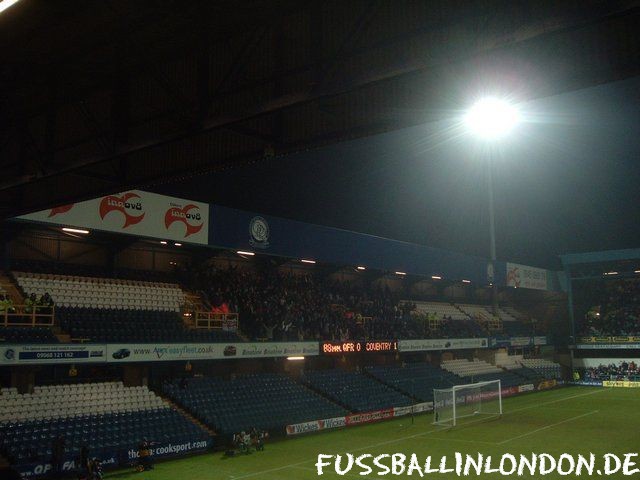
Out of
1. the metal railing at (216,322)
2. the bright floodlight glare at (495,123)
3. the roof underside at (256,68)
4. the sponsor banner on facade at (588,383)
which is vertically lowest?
the sponsor banner on facade at (588,383)

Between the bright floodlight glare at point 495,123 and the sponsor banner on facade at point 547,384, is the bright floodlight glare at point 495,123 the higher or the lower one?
the higher one

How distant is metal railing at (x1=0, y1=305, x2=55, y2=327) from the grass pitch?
728 centimetres

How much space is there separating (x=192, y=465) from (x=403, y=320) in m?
27.8

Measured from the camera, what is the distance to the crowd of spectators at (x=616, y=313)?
64125 millimetres

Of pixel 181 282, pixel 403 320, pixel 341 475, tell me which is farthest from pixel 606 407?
pixel 181 282

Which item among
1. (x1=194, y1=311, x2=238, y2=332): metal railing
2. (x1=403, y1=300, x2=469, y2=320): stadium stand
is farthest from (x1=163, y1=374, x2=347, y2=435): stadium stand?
(x1=403, y1=300, x2=469, y2=320): stadium stand

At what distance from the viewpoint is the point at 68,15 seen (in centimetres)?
896

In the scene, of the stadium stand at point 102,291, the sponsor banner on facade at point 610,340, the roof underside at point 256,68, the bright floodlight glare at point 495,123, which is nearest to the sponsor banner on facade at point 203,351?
the stadium stand at point 102,291

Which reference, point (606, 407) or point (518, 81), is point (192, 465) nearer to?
point (518, 81)

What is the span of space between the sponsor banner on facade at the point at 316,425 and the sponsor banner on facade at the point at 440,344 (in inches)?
399

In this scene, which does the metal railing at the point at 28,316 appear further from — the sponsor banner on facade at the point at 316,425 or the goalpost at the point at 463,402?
the goalpost at the point at 463,402

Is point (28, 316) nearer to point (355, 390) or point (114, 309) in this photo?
point (114, 309)

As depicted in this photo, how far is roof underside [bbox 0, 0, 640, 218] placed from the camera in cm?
801

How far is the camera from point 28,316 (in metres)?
24.9
